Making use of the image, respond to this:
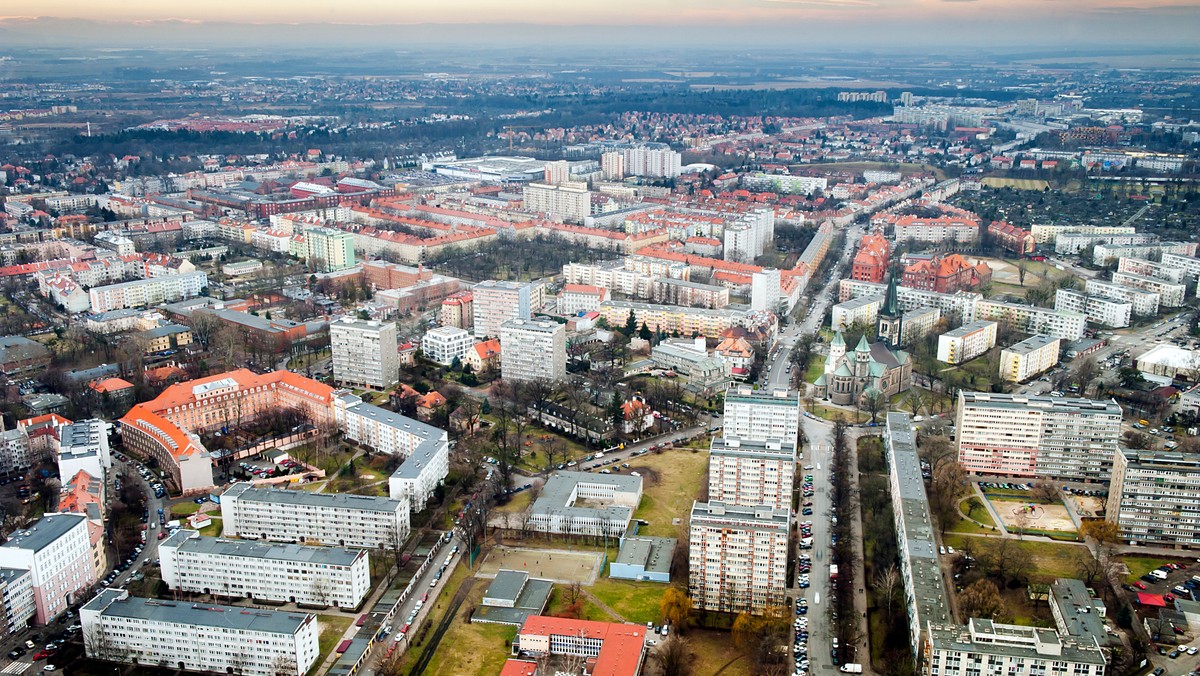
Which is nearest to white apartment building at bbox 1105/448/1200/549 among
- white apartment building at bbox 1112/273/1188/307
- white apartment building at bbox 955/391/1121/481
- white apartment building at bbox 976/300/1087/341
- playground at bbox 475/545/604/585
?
white apartment building at bbox 955/391/1121/481

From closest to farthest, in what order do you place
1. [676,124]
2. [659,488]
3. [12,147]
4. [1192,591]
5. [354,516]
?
[1192,591] < [354,516] < [659,488] < [12,147] < [676,124]

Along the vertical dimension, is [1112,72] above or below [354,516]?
above

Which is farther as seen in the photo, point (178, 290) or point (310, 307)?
point (178, 290)

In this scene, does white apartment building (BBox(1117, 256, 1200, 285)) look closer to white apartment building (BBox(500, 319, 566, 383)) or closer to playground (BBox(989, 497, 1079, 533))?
playground (BBox(989, 497, 1079, 533))

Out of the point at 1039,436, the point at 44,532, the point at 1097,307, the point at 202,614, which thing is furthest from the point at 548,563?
the point at 1097,307

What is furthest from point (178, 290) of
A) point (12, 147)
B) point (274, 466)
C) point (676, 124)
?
point (676, 124)

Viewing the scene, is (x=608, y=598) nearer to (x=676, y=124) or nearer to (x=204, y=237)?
(x=204, y=237)

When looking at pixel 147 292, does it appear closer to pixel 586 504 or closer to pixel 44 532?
pixel 44 532
